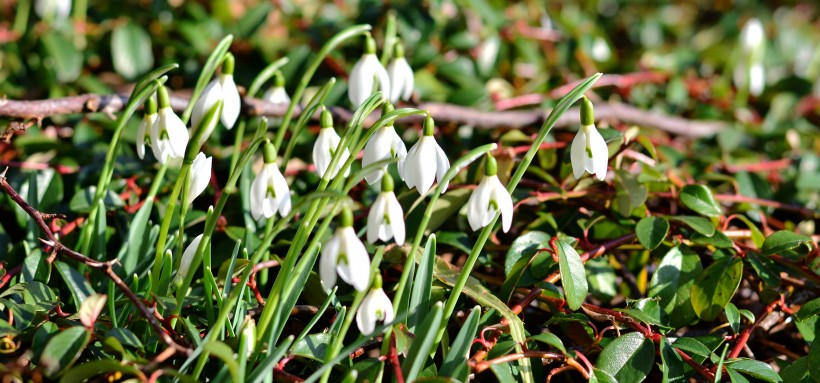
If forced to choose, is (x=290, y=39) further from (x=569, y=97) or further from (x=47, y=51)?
(x=569, y=97)

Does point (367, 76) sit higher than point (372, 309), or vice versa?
point (367, 76)

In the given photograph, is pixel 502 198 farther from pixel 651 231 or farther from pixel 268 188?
pixel 651 231

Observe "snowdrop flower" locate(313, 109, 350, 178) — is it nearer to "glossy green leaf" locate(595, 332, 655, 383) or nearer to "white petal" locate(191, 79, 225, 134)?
"white petal" locate(191, 79, 225, 134)

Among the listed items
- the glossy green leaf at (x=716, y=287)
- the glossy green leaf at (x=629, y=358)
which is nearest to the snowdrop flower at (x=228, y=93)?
the glossy green leaf at (x=629, y=358)

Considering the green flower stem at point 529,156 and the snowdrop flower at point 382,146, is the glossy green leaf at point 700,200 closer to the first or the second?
the green flower stem at point 529,156

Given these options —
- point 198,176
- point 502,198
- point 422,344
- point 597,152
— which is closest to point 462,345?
point 422,344

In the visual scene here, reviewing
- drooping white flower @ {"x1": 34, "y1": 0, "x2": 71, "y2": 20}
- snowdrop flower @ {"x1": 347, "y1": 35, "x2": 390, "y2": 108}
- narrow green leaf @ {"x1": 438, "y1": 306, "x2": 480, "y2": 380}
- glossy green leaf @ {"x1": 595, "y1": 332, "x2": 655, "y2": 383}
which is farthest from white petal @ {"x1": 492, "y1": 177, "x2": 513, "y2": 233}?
drooping white flower @ {"x1": 34, "y1": 0, "x2": 71, "y2": 20}
